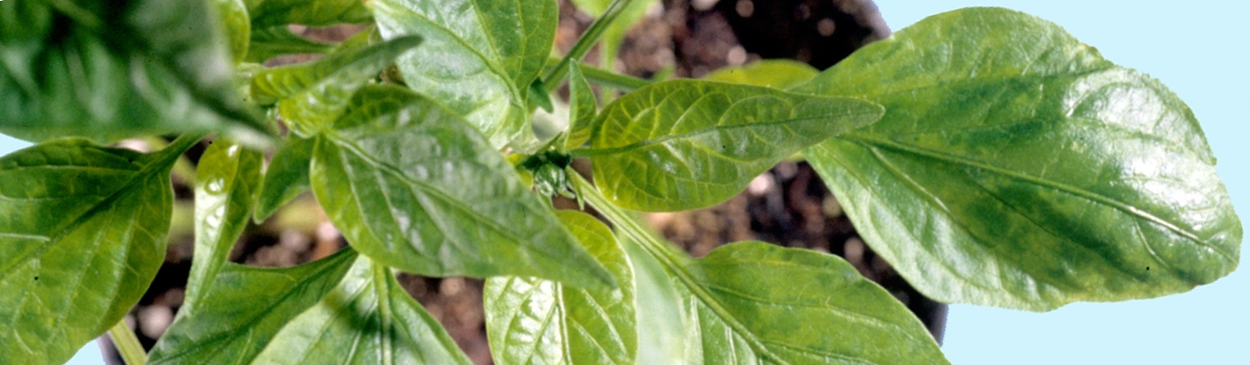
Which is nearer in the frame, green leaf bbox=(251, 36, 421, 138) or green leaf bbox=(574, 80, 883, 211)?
green leaf bbox=(251, 36, 421, 138)

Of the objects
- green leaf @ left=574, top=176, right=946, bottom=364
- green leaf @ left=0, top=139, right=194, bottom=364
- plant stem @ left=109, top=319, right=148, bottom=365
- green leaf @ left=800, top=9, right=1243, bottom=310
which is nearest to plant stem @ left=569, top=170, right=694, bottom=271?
green leaf @ left=574, top=176, right=946, bottom=364

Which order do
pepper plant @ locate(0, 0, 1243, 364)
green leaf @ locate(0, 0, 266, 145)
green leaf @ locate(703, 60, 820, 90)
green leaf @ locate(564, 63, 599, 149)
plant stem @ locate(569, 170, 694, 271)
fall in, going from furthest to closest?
green leaf @ locate(703, 60, 820, 90) → plant stem @ locate(569, 170, 694, 271) → green leaf @ locate(564, 63, 599, 149) → pepper plant @ locate(0, 0, 1243, 364) → green leaf @ locate(0, 0, 266, 145)

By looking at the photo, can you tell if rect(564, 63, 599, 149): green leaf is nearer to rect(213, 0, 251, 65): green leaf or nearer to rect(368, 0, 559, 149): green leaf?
rect(368, 0, 559, 149): green leaf

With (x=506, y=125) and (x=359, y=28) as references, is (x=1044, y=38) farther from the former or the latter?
(x=359, y=28)

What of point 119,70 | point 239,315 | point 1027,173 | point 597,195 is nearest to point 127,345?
point 239,315

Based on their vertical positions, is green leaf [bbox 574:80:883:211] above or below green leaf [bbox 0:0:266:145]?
below

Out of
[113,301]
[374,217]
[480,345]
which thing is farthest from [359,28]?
[374,217]
